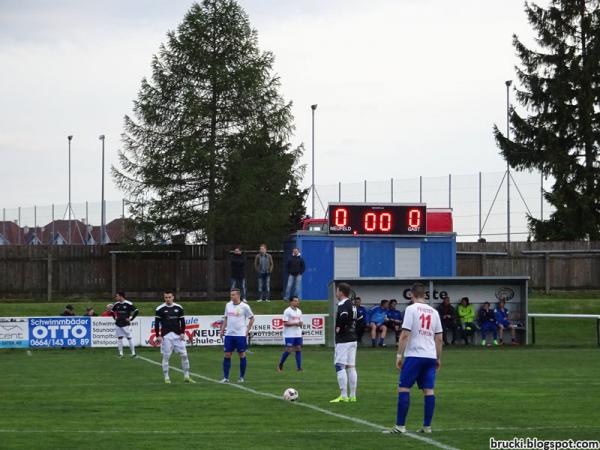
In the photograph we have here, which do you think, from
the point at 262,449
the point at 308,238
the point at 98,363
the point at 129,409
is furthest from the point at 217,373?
the point at 308,238

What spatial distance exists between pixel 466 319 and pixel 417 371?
87.8 ft

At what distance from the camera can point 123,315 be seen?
3700 centimetres

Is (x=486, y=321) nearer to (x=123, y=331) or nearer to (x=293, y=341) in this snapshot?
(x=123, y=331)

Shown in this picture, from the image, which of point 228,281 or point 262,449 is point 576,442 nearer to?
point 262,449

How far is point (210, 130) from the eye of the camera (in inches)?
2160

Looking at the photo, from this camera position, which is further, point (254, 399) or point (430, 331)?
point (254, 399)

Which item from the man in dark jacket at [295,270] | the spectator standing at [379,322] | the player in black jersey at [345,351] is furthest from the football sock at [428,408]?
the man in dark jacket at [295,270]

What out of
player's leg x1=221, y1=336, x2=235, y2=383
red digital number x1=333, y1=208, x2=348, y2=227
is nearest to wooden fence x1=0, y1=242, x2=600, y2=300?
red digital number x1=333, y1=208, x2=348, y2=227

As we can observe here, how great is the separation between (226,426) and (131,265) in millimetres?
38933

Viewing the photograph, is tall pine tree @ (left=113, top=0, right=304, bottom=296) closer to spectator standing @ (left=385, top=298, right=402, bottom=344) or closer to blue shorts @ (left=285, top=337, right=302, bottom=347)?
spectator standing @ (left=385, top=298, right=402, bottom=344)

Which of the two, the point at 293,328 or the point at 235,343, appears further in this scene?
the point at 293,328

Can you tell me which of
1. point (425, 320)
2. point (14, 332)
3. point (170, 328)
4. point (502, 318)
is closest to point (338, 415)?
point (425, 320)

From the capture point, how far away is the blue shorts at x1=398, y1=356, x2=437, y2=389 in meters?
15.3

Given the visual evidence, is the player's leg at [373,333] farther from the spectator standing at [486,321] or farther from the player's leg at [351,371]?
the player's leg at [351,371]
